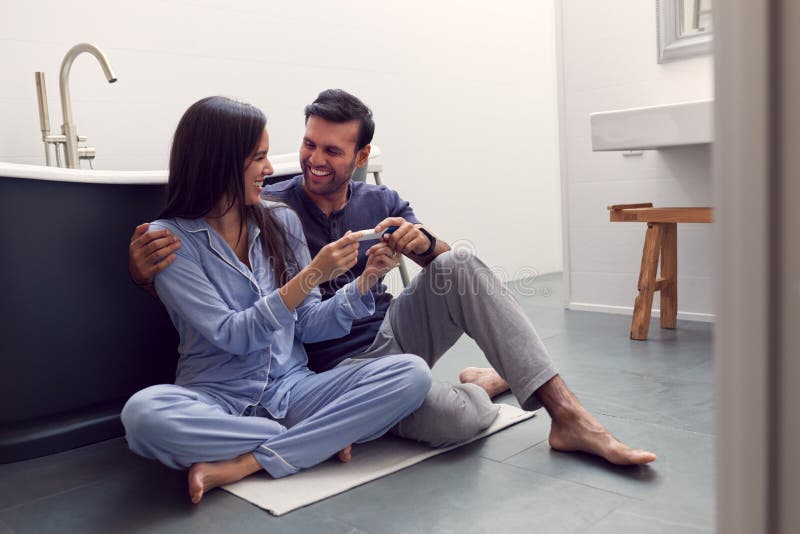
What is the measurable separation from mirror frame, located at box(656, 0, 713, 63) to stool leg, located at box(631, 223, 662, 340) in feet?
2.49

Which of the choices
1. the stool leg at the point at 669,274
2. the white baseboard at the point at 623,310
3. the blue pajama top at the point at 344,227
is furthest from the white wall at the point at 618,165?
the blue pajama top at the point at 344,227

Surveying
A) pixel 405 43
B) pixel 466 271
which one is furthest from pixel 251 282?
pixel 405 43

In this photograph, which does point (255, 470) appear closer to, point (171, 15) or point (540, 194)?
point (171, 15)

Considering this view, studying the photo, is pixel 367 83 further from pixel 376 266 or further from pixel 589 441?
pixel 589 441

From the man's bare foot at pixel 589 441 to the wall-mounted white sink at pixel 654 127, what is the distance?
1.30 meters

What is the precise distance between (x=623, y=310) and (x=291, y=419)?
6.97ft

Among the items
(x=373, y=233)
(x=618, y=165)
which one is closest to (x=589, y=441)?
(x=373, y=233)

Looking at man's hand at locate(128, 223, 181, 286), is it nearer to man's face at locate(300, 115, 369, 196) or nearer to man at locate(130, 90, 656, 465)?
man at locate(130, 90, 656, 465)

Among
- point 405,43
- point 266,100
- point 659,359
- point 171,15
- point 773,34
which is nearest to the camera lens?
point 773,34

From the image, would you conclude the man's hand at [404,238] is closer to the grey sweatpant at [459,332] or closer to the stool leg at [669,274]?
the grey sweatpant at [459,332]

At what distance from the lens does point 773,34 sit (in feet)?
1.35

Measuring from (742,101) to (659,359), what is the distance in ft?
7.54

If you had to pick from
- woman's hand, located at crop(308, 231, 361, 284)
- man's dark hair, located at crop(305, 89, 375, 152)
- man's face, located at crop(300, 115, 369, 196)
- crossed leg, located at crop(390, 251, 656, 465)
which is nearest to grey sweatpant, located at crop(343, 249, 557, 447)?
crossed leg, located at crop(390, 251, 656, 465)

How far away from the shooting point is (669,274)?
304 cm
